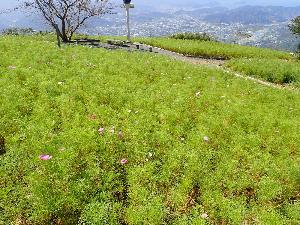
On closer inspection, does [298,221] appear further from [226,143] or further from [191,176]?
[226,143]

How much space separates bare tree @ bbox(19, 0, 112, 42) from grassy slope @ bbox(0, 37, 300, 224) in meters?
26.5

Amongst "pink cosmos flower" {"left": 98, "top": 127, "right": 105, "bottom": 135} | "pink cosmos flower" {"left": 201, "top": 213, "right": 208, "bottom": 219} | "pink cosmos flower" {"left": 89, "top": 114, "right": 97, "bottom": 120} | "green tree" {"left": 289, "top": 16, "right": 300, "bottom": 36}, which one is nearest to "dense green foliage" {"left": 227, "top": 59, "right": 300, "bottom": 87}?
"pink cosmos flower" {"left": 89, "top": 114, "right": 97, "bottom": 120}

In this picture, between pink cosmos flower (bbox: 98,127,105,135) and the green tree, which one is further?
the green tree

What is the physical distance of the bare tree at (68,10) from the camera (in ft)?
147

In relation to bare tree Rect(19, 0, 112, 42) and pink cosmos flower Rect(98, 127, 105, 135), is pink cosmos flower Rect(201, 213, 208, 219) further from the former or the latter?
bare tree Rect(19, 0, 112, 42)

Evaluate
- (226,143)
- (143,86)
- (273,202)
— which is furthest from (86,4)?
(273,202)

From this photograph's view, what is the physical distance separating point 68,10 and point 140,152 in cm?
3709

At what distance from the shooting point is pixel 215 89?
20.0 meters

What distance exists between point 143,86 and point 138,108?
3356 mm

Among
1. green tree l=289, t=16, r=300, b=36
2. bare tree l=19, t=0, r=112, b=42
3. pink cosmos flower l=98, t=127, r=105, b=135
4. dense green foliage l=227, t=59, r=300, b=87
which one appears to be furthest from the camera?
green tree l=289, t=16, r=300, b=36

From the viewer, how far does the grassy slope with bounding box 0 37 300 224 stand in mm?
9922

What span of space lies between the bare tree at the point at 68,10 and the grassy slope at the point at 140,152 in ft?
87.1

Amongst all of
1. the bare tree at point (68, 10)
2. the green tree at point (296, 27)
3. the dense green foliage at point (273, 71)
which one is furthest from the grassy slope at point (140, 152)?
the green tree at point (296, 27)

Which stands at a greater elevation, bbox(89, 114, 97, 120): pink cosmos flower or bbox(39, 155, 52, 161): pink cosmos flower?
bbox(89, 114, 97, 120): pink cosmos flower
